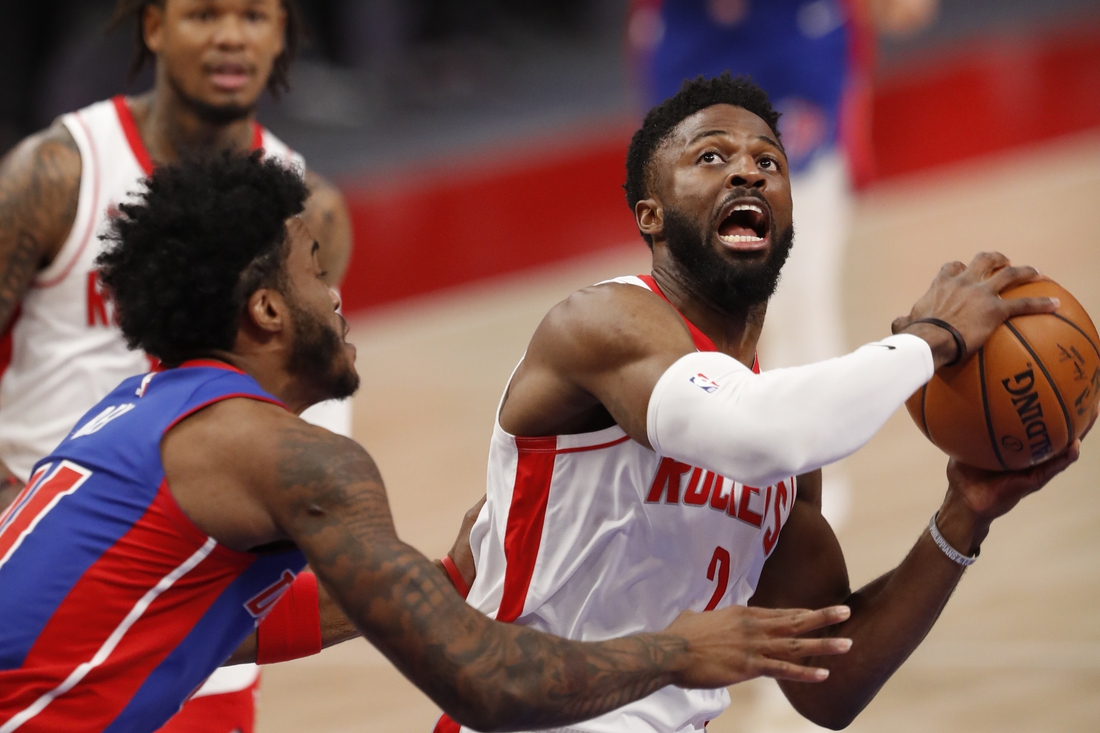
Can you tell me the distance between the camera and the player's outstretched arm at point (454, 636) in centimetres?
261

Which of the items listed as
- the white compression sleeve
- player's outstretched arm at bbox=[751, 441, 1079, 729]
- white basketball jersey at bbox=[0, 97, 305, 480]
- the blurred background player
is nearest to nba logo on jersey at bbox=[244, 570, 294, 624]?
the white compression sleeve

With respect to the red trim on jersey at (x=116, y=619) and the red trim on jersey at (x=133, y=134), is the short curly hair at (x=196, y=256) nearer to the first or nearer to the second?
the red trim on jersey at (x=116, y=619)

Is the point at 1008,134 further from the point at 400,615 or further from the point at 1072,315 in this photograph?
the point at 400,615

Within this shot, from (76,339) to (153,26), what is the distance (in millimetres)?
951

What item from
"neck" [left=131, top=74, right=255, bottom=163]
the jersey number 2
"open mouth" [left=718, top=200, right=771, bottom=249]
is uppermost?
"neck" [left=131, top=74, right=255, bottom=163]

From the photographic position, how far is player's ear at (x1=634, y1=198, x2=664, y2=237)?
3.21m

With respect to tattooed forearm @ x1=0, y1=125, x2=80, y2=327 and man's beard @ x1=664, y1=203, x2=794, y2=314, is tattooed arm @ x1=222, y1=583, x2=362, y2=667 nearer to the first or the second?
man's beard @ x1=664, y1=203, x2=794, y2=314

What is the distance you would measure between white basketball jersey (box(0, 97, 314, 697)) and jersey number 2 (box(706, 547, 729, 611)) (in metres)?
1.44

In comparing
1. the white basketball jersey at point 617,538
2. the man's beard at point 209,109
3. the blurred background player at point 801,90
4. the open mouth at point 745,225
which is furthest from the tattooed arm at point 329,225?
the blurred background player at point 801,90

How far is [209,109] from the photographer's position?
4.34 meters

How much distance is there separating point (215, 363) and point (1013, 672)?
348 centimetres

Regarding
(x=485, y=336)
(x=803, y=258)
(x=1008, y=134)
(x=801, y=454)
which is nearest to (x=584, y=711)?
(x=801, y=454)

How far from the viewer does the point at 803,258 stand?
6395mm

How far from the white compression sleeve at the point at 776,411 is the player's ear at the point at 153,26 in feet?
7.72
